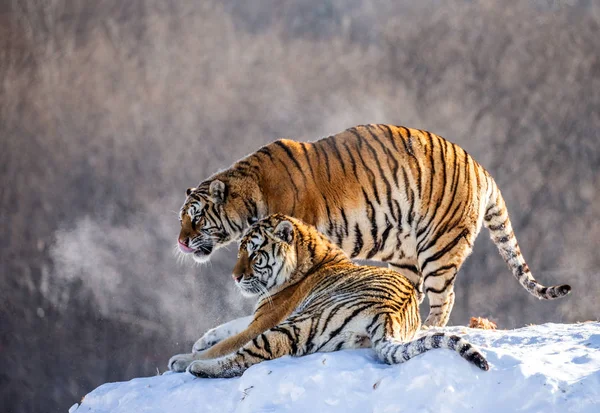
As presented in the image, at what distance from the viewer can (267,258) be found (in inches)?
187

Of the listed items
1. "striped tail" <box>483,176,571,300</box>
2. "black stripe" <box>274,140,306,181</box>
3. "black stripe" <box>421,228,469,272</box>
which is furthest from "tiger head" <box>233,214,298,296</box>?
"striped tail" <box>483,176,571,300</box>

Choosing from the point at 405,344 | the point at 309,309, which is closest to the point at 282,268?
the point at 309,309

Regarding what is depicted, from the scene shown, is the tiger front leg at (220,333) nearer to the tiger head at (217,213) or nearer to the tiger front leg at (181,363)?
the tiger front leg at (181,363)

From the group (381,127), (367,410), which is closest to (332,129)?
(381,127)

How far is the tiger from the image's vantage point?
4.02m

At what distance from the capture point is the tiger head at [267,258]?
4727mm

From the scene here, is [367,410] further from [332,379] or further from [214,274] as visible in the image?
[214,274]

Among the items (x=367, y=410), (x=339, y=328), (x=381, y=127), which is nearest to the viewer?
(x=367, y=410)

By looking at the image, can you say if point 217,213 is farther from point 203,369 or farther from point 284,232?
point 203,369

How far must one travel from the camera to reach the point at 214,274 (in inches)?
476

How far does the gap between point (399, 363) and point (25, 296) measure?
9.90 m

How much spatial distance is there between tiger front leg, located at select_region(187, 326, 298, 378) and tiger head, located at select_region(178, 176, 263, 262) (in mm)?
1798

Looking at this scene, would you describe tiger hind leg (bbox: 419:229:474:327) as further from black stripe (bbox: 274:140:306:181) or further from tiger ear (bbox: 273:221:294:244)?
tiger ear (bbox: 273:221:294:244)

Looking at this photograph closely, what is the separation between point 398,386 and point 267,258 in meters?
1.30
